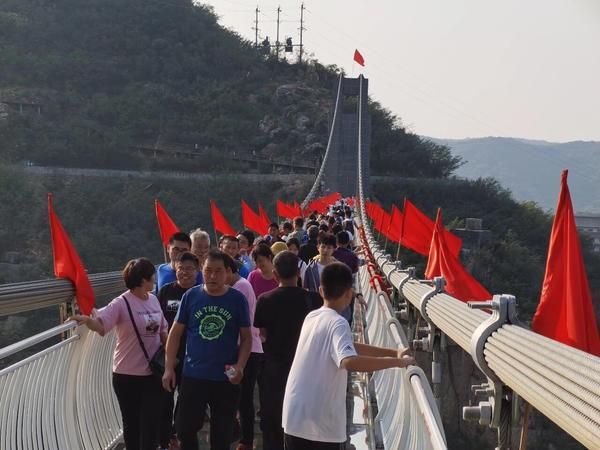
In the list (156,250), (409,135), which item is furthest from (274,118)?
(156,250)

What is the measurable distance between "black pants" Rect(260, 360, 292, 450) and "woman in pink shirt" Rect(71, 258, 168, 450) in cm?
65

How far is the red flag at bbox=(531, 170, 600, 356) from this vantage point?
3.87m

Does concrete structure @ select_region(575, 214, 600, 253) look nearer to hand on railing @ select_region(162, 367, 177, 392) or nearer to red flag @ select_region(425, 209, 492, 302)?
red flag @ select_region(425, 209, 492, 302)

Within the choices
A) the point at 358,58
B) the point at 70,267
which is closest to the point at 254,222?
the point at 70,267

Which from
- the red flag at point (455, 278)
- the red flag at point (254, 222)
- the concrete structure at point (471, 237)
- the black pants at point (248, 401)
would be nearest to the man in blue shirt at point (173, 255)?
the black pants at point (248, 401)

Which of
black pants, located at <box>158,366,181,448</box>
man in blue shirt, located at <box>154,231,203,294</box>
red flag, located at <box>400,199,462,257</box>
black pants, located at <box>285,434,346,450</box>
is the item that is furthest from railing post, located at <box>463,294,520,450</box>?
red flag, located at <box>400,199,462,257</box>

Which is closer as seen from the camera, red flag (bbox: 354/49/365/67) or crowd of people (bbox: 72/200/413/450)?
crowd of people (bbox: 72/200/413/450)

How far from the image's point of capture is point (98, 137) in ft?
194

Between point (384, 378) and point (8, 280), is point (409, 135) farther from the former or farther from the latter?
point (384, 378)

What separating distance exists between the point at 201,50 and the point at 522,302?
4836cm

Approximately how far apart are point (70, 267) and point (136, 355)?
2.35 ft

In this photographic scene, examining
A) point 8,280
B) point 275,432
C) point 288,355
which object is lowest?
point 8,280

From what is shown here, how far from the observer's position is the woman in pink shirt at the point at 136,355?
5.21 m

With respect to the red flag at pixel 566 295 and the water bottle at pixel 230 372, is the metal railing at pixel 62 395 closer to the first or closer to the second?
the water bottle at pixel 230 372
